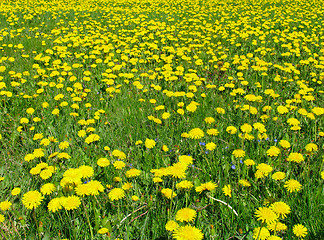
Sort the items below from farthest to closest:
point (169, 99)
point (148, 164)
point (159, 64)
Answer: point (159, 64) < point (169, 99) < point (148, 164)

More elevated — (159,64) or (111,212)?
(159,64)

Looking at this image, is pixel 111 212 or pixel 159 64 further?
pixel 159 64

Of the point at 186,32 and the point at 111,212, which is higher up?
the point at 186,32

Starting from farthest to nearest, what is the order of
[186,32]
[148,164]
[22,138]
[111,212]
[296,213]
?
1. [186,32]
2. [22,138]
3. [148,164]
4. [111,212]
5. [296,213]

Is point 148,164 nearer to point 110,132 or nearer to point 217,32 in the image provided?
point 110,132

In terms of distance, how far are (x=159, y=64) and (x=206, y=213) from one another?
3.15 metres

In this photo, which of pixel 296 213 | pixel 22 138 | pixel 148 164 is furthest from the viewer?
pixel 22 138

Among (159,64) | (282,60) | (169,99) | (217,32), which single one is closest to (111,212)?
(169,99)

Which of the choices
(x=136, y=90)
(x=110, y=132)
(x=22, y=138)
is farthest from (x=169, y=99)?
(x=22, y=138)

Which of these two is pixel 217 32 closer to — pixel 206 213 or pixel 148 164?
pixel 148 164

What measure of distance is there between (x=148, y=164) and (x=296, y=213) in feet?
3.59

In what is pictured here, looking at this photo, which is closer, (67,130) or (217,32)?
(67,130)

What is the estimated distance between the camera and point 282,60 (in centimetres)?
455

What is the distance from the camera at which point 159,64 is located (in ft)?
14.7
